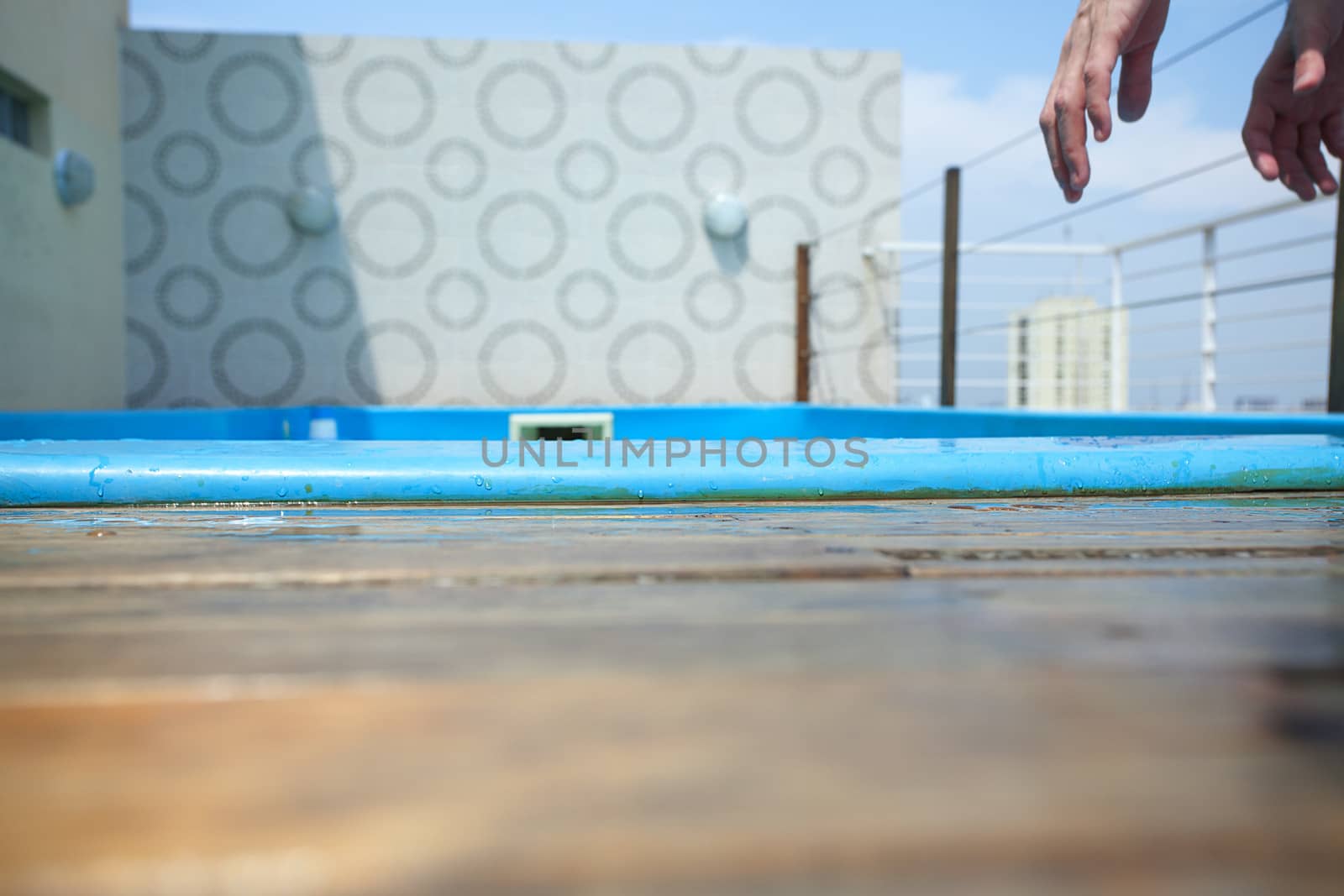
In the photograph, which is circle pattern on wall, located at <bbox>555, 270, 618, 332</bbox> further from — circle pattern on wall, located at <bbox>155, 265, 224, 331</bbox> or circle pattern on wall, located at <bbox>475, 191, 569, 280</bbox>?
circle pattern on wall, located at <bbox>155, 265, 224, 331</bbox>

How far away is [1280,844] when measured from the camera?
17 cm

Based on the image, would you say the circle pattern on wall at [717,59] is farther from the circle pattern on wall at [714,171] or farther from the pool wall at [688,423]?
the pool wall at [688,423]

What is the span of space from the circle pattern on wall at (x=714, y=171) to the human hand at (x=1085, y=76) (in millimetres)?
3494

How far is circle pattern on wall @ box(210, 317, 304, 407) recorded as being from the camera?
Answer: 409 cm

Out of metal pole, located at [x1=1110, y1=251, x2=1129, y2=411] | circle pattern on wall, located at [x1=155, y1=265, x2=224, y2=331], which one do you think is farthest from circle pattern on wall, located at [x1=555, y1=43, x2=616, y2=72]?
metal pole, located at [x1=1110, y1=251, x2=1129, y2=411]

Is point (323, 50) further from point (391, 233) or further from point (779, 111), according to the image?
point (779, 111)

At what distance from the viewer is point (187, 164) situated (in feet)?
13.3

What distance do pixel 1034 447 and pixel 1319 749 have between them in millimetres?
732

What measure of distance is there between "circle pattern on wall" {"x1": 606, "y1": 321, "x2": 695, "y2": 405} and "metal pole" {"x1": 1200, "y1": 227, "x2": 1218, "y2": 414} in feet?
7.21

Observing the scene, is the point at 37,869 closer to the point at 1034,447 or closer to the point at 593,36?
the point at 1034,447

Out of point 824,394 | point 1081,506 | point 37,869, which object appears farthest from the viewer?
point 824,394

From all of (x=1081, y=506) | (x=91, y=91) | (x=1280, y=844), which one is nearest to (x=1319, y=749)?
(x=1280, y=844)

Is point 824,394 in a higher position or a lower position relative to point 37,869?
higher

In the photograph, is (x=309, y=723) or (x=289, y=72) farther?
(x=289, y=72)
